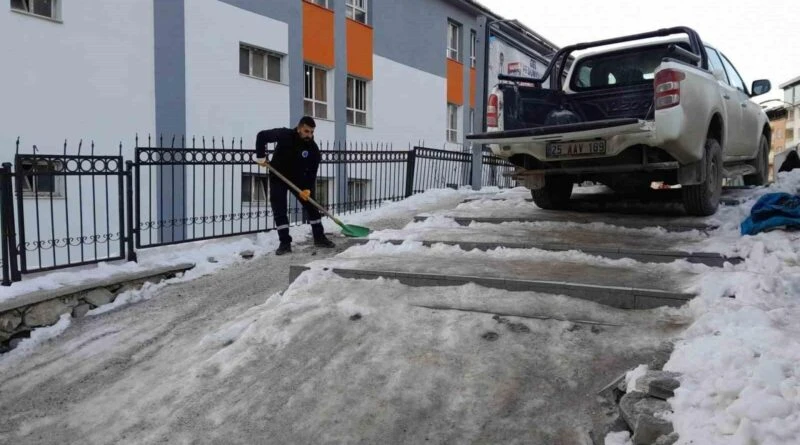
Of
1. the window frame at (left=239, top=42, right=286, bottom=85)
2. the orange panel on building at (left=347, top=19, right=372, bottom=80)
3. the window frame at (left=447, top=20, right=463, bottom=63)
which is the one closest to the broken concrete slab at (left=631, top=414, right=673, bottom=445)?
the window frame at (left=239, top=42, right=286, bottom=85)

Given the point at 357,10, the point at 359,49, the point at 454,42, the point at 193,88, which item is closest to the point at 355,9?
the point at 357,10

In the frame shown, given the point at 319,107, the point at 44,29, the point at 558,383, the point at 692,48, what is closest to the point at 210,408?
the point at 558,383

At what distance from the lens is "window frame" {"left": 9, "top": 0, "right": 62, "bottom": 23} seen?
8.95 meters

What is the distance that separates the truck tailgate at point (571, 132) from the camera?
5355 mm

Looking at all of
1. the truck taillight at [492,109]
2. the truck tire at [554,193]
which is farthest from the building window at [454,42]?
the truck taillight at [492,109]

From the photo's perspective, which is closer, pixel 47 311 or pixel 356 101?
pixel 47 311

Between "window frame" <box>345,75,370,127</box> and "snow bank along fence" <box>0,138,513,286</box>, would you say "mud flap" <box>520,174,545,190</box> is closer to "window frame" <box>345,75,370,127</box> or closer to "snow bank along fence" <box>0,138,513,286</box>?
"snow bank along fence" <box>0,138,513,286</box>

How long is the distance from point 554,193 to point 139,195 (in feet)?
16.5

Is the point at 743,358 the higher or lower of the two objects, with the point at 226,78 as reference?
lower

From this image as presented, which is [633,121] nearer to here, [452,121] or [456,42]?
[452,121]

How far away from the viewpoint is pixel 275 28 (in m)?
13.5

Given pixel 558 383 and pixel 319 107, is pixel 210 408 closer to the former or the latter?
pixel 558 383

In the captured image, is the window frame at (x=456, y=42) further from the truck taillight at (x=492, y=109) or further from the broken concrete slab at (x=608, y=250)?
the broken concrete slab at (x=608, y=250)

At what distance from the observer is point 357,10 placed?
16.9m
